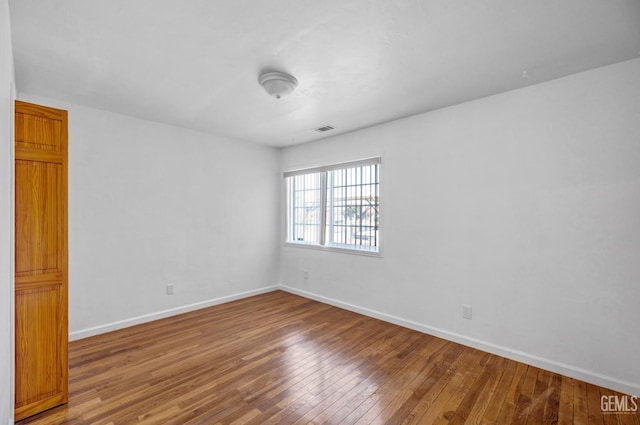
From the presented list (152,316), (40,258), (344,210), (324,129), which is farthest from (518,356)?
(152,316)

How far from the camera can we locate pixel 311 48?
6.75ft

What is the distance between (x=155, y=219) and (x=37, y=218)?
1763 millimetres

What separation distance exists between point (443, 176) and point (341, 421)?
2545 mm

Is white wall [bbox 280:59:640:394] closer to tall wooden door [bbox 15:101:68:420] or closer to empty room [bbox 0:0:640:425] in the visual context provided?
empty room [bbox 0:0:640:425]

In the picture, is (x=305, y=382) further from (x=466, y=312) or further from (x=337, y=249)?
(x=337, y=249)

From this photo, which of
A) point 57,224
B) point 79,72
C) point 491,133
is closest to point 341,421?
point 57,224

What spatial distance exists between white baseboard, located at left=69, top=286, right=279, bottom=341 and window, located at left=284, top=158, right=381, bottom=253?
4.22ft

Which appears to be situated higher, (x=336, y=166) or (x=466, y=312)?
(x=336, y=166)

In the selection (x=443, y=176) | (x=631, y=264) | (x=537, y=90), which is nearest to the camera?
(x=631, y=264)

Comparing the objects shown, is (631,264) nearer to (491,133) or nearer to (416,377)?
(491,133)

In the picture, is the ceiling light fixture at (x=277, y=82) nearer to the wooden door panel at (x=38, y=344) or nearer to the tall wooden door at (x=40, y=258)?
the tall wooden door at (x=40, y=258)

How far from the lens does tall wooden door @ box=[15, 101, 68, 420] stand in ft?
5.99

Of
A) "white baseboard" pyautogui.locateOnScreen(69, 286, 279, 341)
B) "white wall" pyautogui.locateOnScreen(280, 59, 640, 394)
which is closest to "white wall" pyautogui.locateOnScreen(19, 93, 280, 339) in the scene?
"white baseboard" pyautogui.locateOnScreen(69, 286, 279, 341)

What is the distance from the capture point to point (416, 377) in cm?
235
